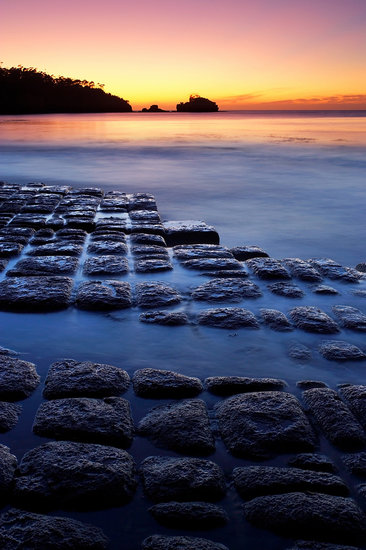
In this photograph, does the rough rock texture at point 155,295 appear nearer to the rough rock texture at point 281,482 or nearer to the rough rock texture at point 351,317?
the rough rock texture at point 351,317

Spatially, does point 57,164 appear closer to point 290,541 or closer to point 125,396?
point 125,396

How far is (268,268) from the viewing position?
4035 millimetres

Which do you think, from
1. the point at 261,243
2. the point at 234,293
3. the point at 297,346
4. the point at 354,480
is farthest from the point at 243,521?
the point at 261,243

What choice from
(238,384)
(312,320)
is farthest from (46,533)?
(312,320)

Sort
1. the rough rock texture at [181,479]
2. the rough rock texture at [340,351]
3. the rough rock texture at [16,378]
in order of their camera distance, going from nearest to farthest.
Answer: the rough rock texture at [181,479], the rough rock texture at [16,378], the rough rock texture at [340,351]

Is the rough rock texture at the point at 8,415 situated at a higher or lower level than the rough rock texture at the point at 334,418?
higher

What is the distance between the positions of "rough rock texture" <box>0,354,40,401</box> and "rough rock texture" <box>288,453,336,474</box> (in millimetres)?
1105

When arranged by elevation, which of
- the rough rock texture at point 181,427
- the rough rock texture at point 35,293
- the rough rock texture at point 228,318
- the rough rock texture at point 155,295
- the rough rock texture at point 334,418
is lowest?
the rough rock texture at point 334,418

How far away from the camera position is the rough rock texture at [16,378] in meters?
2.19

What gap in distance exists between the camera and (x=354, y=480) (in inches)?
67.5

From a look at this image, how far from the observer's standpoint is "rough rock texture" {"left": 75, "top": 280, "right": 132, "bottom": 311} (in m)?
3.25

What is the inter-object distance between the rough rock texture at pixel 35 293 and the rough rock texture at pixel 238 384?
130cm

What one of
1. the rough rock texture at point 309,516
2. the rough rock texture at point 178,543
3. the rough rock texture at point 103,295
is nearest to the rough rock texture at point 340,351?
the rough rock texture at point 309,516

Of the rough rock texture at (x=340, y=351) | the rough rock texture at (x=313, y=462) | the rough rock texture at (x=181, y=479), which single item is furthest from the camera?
the rough rock texture at (x=340, y=351)
